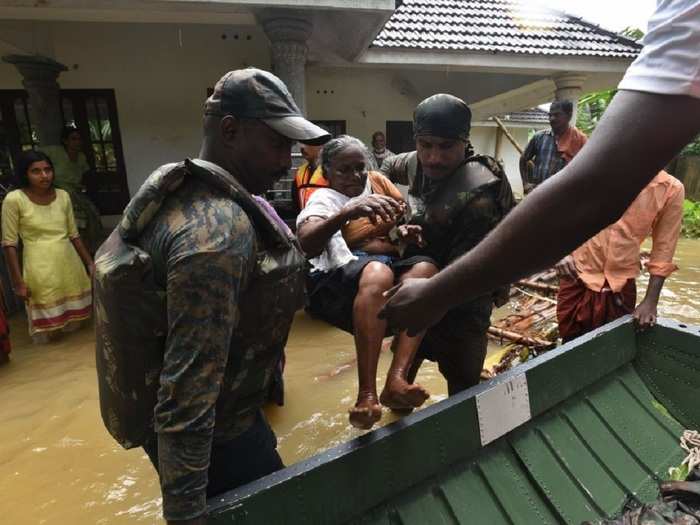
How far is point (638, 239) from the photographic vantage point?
2863mm

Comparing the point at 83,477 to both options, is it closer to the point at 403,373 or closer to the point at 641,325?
the point at 403,373

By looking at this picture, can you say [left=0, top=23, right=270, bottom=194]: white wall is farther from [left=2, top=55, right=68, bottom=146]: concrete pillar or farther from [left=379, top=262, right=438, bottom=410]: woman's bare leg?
[left=379, top=262, right=438, bottom=410]: woman's bare leg

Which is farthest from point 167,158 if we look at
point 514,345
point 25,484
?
point 514,345

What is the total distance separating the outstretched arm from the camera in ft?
2.76

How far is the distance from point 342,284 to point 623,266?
6.84 ft

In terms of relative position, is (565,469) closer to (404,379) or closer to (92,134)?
(404,379)

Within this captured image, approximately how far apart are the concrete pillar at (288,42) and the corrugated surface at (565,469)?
4.20 m

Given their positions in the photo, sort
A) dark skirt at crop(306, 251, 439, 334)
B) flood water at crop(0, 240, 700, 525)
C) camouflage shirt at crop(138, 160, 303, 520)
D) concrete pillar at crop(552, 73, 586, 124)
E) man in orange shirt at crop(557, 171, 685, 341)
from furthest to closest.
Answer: concrete pillar at crop(552, 73, 586, 124), man in orange shirt at crop(557, 171, 685, 341), flood water at crop(0, 240, 700, 525), dark skirt at crop(306, 251, 439, 334), camouflage shirt at crop(138, 160, 303, 520)

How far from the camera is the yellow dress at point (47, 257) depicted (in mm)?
4121

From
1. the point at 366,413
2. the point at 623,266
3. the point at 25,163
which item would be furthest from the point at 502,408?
the point at 25,163

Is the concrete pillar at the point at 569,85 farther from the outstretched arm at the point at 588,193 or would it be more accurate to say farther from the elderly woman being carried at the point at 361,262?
the outstretched arm at the point at 588,193

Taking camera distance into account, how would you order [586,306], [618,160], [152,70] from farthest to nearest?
[152,70]
[586,306]
[618,160]

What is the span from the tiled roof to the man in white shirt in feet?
20.4

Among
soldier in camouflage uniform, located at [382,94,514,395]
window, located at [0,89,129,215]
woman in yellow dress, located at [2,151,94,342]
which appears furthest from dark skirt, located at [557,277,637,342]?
window, located at [0,89,129,215]
